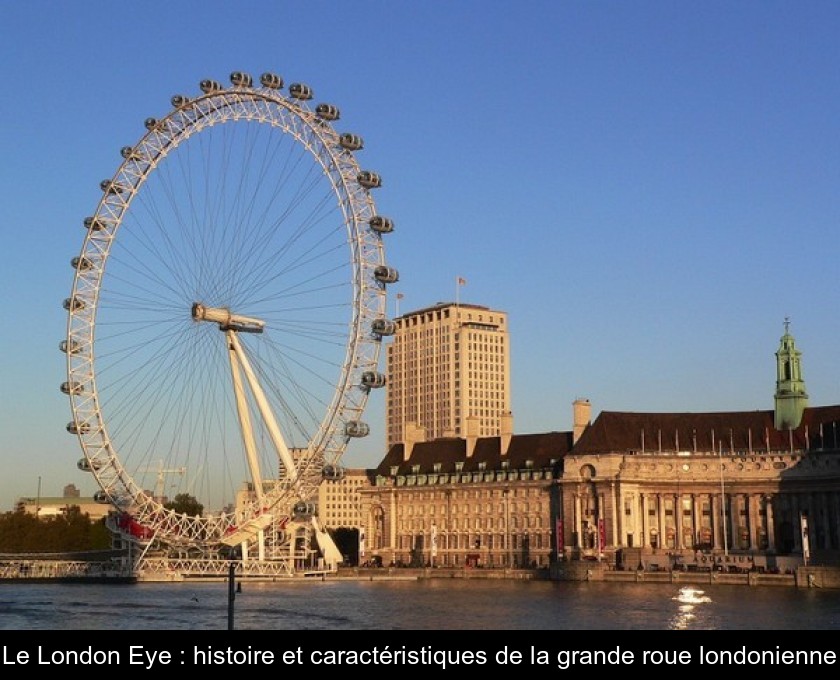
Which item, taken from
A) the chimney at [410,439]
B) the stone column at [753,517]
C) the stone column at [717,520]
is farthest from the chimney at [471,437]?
the stone column at [753,517]

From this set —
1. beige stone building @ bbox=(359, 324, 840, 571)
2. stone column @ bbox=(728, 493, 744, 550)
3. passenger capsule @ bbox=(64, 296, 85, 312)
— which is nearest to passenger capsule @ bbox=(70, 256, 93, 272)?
passenger capsule @ bbox=(64, 296, 85, 312)

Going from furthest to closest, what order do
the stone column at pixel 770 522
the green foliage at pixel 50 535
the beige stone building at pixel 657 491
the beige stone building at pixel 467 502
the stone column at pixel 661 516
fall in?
the green foliage at pixel 50 535 → the beige stone building at pixel 467 502 → the stone column at pixel 661 516 → the stone column at pixel 770 522 → the beige stone building at pixel 657 491

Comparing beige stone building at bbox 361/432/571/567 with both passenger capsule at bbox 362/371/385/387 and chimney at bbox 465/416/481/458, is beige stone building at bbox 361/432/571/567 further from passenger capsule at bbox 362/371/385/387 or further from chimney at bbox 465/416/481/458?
passenger capsule at bbox 362/371/385/387

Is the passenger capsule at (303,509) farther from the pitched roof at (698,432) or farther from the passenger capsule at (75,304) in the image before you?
the pitched roof at (698,432)

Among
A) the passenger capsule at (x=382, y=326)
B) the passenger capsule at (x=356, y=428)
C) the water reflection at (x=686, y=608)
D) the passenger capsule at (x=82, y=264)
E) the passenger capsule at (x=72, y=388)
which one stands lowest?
the water reflection at (x=686, y=608)

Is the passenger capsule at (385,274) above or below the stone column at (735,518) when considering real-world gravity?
above

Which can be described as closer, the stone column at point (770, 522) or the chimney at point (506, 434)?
the stone column at point (770, 522)
